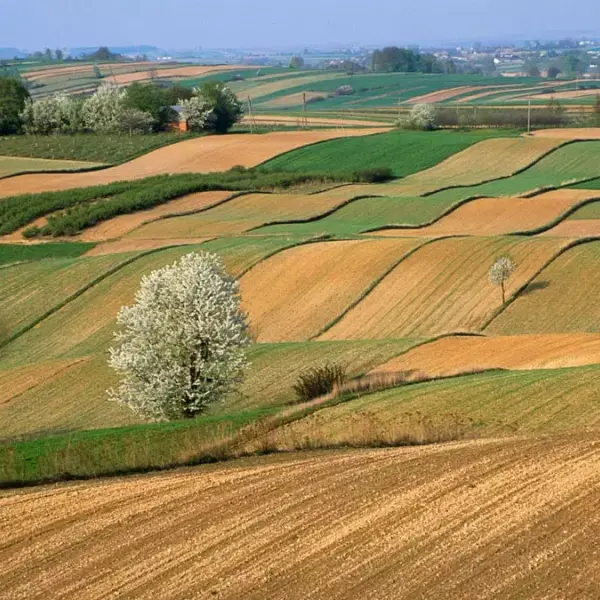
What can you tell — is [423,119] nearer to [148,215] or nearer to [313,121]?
[313,121]

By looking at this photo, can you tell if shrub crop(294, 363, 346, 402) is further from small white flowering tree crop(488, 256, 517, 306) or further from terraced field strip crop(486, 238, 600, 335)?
small white flowering tree crop(488, 256, 517, 306)

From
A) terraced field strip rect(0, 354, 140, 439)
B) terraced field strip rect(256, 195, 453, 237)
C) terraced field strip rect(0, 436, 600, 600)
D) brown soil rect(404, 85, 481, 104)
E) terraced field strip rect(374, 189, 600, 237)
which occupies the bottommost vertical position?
brown soil rect(404, 85, 481, 104)

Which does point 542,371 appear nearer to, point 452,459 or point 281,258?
point 452,459

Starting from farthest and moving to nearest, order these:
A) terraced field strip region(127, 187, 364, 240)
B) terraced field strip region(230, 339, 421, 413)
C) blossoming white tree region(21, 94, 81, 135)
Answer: blossoming white tree region(21, 94, 81, 135), terraced field strip region(127, 187, 364, 240), terraced field strip region(230, 339, 421, 413)

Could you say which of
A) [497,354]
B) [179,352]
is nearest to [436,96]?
[497,354]

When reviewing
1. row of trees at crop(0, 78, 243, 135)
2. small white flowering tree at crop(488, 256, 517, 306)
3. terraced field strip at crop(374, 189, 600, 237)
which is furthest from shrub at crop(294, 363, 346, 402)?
row of trees at crop(0, 78, 243, 135)

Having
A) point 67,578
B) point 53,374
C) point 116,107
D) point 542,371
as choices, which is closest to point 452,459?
point 67,578
